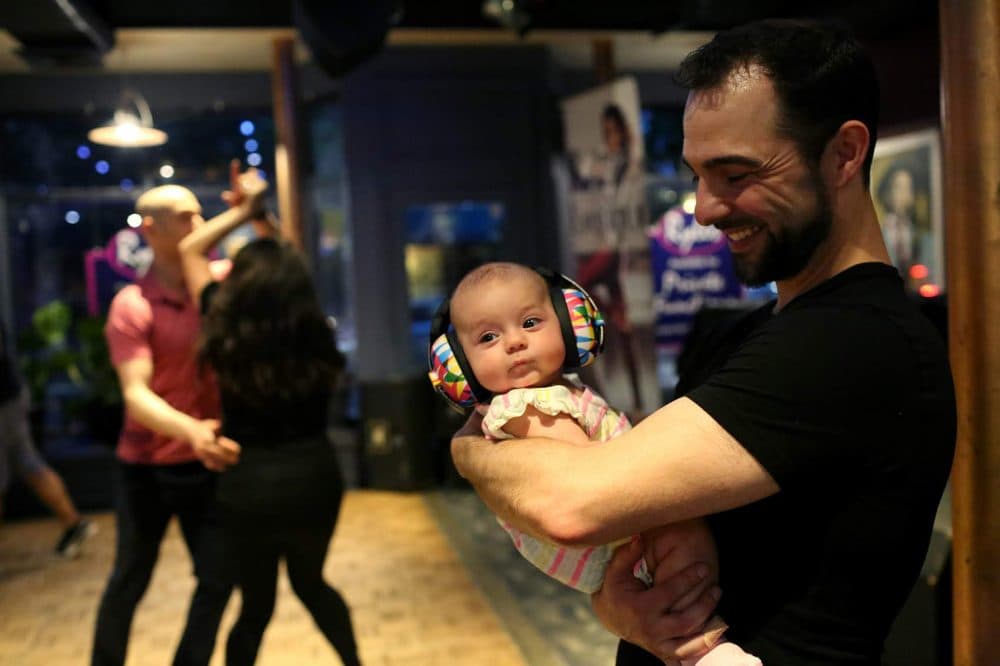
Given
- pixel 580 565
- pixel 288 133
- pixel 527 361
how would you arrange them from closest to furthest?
pixel 580 565
pixel 527 361
pixel 288 133

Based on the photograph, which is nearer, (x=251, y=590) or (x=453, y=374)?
(x=453, y=374)

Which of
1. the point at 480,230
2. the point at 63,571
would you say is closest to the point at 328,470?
the point at 63,571

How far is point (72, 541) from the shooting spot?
4.76 m

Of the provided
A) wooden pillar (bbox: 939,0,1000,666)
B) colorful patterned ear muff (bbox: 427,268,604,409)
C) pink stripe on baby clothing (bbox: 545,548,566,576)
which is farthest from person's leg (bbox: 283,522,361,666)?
wooden pillar (bbox: 939,0,1000,666)

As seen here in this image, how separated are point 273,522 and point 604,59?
4599 mm

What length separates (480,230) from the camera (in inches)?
276

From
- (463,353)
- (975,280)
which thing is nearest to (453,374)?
(463,353)

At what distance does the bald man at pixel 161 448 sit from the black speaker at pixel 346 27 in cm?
154

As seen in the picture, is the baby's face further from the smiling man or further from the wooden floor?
the wooden floor

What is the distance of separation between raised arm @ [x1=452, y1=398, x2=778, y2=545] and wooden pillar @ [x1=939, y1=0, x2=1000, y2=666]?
871mm

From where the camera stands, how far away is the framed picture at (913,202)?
5.01 metres

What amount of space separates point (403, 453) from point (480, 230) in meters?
2.05

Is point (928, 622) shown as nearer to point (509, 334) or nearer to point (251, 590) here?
point (509, 334)

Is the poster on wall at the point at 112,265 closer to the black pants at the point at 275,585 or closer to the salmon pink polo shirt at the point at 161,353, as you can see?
the salmon pink polo shirt at the point at 161,353
